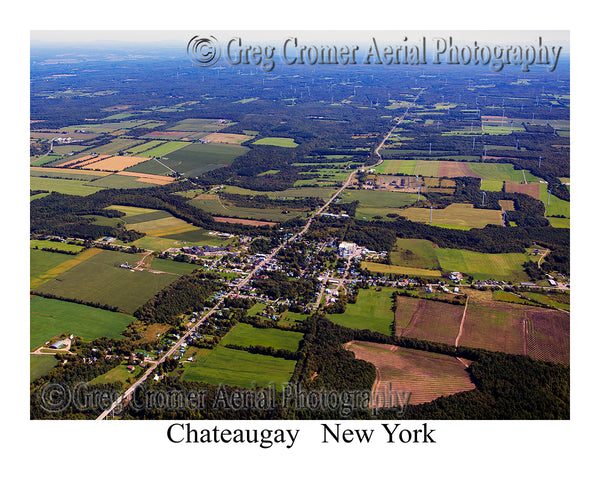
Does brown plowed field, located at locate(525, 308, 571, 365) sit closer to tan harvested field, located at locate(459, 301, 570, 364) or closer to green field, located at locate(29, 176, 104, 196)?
tan harvested field, located at locate(459, 301, 570, 364)

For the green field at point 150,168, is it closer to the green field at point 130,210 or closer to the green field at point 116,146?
the green field at point 116,146

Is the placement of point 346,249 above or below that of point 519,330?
above

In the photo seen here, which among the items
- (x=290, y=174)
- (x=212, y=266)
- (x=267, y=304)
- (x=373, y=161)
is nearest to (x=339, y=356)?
(x=267, y=304)

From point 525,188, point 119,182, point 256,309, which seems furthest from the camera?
point 119,182

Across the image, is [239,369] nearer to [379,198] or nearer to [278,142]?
[379,198]

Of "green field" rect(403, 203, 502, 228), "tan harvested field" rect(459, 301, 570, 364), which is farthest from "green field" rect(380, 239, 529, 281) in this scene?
"green field" rect(403, 203, 502, 228)

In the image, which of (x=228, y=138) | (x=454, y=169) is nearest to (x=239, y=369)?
(x=454, y=169)
